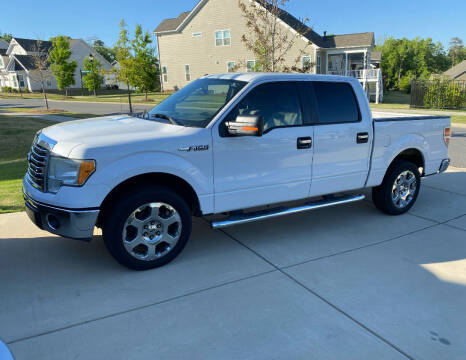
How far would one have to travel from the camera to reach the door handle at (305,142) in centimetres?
483

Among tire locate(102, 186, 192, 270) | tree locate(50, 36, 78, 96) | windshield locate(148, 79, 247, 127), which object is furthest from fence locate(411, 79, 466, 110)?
tree locate(50, 36, 78, 96)

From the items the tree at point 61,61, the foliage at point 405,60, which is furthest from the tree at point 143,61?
the foliage at point 405,60

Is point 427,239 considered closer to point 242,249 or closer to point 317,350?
point 242,249

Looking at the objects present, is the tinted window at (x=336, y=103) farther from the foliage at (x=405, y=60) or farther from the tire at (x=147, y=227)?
the foliage at (x=405, y=60)

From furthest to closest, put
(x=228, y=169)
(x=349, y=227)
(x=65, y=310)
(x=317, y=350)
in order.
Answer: (x=349, y=227)
(x=228, y=169)
(x=65, y=310)
(x=317, y=350)

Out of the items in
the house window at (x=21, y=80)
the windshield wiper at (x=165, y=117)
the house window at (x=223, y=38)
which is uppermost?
the house window at (x=223, y=38)

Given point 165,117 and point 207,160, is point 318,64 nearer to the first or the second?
point 165,117

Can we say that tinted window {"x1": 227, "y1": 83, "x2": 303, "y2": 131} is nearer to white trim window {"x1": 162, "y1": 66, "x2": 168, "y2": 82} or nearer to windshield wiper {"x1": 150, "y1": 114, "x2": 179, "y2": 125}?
windshield wiper {"x1": 150, "y1": 114, "x2": 179, "y2": 125}

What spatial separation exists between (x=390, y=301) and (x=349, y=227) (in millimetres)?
1998

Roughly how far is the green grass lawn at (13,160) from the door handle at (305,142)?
426cm

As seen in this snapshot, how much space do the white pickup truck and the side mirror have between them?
0.04 ft

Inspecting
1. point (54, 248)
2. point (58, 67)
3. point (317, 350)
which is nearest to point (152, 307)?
point (317, 350)

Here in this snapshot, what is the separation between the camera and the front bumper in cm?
375

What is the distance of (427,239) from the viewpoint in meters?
5.15
